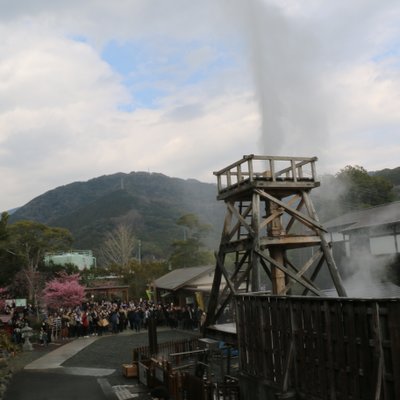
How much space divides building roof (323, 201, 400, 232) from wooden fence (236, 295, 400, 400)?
15.5 meters

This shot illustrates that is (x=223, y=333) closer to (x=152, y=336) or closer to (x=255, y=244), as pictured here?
(x=255, y=244)

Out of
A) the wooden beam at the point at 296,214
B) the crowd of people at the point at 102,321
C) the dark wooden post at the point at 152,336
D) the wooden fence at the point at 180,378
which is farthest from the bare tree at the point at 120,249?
the wooden beam at the point at 296,214

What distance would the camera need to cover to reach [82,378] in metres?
17.0

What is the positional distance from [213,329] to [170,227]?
130 m

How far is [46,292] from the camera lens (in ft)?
138

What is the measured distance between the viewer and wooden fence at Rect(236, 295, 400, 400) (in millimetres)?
6328

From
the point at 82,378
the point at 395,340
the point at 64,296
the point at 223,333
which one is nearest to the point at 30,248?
the point at 64,296

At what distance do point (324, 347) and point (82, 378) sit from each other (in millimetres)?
11902

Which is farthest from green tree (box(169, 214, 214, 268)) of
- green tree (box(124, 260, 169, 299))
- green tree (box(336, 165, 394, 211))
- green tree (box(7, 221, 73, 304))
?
green tree (box(336, 165, 394, 211))

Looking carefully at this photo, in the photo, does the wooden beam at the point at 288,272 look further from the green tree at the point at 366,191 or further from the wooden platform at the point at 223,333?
the green tree at the point at 366,191

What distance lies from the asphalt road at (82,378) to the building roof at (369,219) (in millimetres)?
12623

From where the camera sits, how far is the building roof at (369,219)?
2431 cm

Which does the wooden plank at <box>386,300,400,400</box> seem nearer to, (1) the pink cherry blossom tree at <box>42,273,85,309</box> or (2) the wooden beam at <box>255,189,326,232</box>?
(2) the wooden beam at <box>255,189,326,232</box>

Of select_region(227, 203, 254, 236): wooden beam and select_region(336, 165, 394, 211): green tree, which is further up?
select_region(336, 165, 394, 211): green tree
